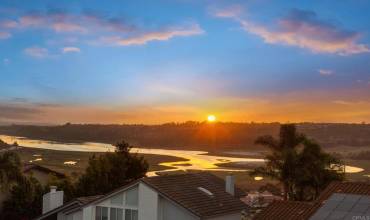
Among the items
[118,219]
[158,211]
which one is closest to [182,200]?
[158,211]

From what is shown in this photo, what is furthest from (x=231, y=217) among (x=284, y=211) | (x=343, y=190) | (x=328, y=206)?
(x=328, y=206)

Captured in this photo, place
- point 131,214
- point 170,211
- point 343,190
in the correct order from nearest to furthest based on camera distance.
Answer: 1. point 170,211
2. point 131,214
3. point 343,190

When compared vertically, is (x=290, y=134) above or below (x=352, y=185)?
above

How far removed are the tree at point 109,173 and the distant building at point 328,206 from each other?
2228cm

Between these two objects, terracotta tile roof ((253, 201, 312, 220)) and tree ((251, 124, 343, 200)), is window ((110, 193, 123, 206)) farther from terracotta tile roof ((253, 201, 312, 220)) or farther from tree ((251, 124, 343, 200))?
tree ((251, 124, 343, 200))

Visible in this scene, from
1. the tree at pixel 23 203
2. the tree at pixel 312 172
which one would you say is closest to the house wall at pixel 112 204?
the tree at pixel 23 203

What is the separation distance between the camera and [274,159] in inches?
2192

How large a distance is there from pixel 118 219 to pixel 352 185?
15703 millimetres

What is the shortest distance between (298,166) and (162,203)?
23492 millimetres

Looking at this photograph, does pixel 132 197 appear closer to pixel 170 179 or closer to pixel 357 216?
pixel 170 179

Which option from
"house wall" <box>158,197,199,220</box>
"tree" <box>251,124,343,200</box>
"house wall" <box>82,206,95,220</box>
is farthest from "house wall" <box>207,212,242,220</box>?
"tree" <box>251,124,343,200</box>

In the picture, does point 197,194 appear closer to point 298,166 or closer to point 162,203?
point 162,203

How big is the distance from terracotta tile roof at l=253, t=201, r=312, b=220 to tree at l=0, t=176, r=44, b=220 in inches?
925

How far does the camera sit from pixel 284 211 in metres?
35.7
